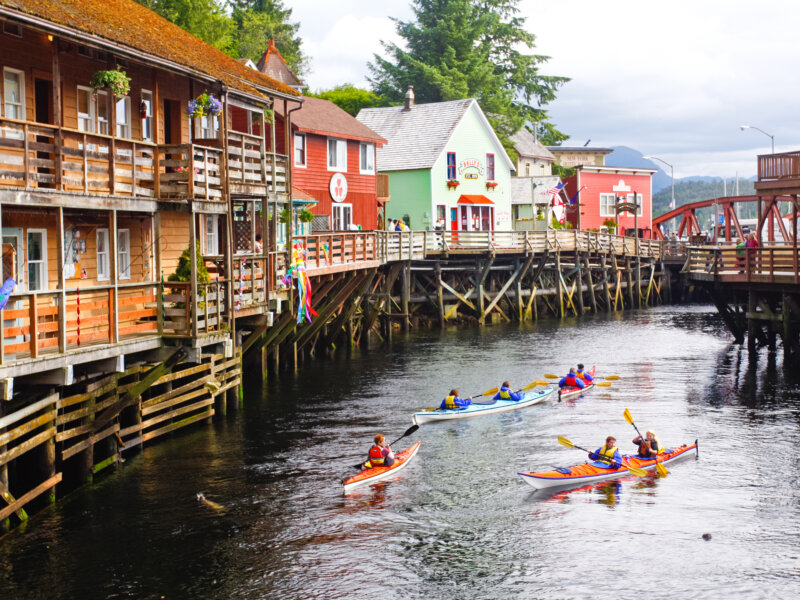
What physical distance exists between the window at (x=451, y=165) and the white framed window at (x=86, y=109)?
3697 cm

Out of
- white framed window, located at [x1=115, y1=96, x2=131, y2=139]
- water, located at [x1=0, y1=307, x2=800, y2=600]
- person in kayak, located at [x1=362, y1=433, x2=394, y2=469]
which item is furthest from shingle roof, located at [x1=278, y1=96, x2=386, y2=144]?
person in kayak, located at [x1=362, y1=433, x2=394, y2=469]

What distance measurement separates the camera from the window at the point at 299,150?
1677 inches

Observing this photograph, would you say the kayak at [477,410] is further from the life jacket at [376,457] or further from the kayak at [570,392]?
the life jacket at [376,457]

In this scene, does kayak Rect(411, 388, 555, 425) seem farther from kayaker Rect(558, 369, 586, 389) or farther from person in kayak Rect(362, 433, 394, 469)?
person in kayak Rect(362, 433, 394, 469)

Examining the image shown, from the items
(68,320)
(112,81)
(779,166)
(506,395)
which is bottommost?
(506,395)

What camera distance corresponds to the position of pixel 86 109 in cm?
2145

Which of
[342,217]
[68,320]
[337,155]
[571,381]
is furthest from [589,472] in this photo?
[337,155]

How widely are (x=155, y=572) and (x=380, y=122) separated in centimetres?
4877

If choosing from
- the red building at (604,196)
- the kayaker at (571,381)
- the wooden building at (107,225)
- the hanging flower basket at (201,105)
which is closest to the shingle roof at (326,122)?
the wooden building at (107,225)

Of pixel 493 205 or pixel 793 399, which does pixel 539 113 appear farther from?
pixel 793 399

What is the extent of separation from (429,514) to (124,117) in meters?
12.0

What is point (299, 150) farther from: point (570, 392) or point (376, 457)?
point (376, 457)

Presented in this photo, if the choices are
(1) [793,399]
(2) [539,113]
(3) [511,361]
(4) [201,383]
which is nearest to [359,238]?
(3) [511,361]

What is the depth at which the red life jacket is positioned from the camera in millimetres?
20266
